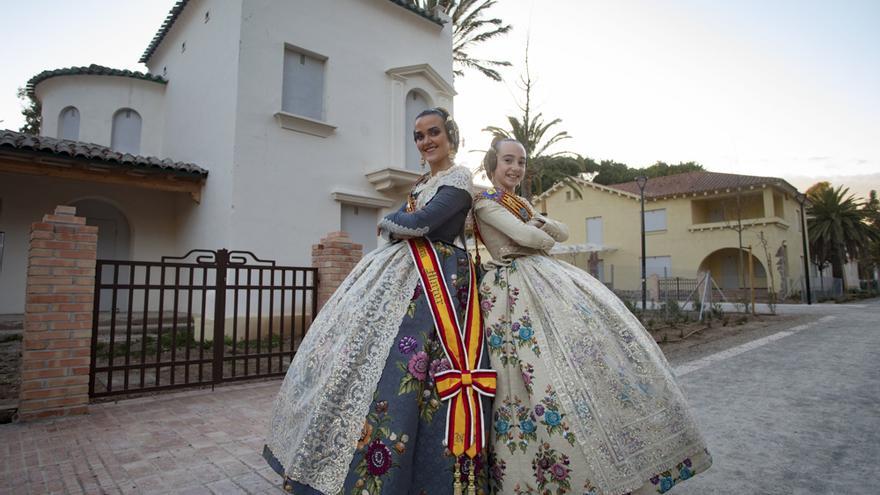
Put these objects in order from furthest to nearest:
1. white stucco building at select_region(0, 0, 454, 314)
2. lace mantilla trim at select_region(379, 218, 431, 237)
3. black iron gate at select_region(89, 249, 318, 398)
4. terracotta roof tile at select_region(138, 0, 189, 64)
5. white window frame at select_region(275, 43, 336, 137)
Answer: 1. terracotta roof tile at select_region(138, 0, 189, 64)
2. white window frame at select_region(275, 43, 336, 137)
3. white stucco building at select_region(0, 0, 454, 314)
4. black iron gate at select_region(89, 249, 318, 398)
5. lace mantilla trim at select_region(379, 218, 431, 237)

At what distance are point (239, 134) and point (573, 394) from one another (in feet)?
26.1

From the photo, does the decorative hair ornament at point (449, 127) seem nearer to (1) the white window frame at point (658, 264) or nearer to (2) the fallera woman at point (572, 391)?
(2) the fallera woman at point (572, 391)

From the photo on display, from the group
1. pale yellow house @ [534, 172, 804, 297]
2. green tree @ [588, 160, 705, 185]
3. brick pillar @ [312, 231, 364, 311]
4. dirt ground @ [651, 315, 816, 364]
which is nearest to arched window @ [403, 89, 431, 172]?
brick pillar @ [312, 231, 364, 311]

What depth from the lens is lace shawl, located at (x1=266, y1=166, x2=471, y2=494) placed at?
1598mm

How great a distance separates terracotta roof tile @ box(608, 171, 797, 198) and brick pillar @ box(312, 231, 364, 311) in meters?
23.8

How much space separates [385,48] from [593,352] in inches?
399

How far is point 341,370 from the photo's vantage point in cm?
167

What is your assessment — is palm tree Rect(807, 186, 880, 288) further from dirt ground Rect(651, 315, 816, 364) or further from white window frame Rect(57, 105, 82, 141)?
white window frame Rect(57, 105, 82, 141)

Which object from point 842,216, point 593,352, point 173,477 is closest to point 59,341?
point 173,477

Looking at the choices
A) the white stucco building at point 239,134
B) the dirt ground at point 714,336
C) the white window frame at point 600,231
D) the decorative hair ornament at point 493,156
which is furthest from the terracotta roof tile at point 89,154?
the white window frame at point 600,231

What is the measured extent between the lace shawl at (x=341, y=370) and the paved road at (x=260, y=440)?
1019 millimetres

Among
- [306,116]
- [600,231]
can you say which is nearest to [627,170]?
[600,231]

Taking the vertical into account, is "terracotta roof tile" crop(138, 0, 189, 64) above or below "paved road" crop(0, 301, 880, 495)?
above

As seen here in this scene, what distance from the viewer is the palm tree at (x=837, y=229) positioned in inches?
1094
